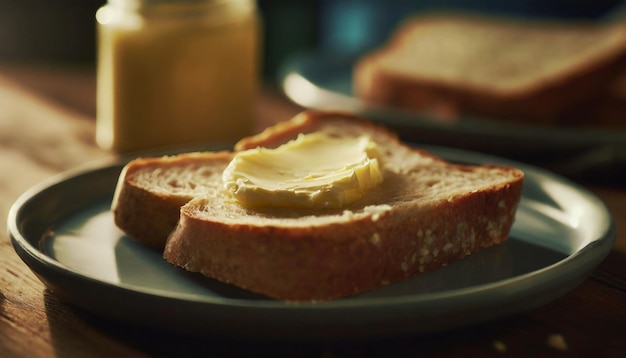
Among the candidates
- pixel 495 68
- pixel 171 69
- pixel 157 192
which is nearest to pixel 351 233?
pixel 157 192

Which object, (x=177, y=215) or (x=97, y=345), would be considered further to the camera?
(x=177, y=215)

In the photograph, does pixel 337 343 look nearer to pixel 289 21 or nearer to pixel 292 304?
pixel 292 304

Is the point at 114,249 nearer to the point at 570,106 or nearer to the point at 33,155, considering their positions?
the point at 33,155

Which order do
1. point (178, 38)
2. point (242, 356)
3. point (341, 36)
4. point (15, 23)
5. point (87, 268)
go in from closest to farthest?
point (242, 356), point (87, 268), point (178, 38), point (15, 23), point (341, 36)

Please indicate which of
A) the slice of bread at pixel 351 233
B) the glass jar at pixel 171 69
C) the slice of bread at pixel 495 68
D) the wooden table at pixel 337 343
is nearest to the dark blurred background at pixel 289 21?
the slice of bread at pixel 495 68

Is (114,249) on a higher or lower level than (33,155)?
higher

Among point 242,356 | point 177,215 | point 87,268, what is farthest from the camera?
point 177,215

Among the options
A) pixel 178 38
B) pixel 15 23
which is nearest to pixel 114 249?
pixel 178 38
